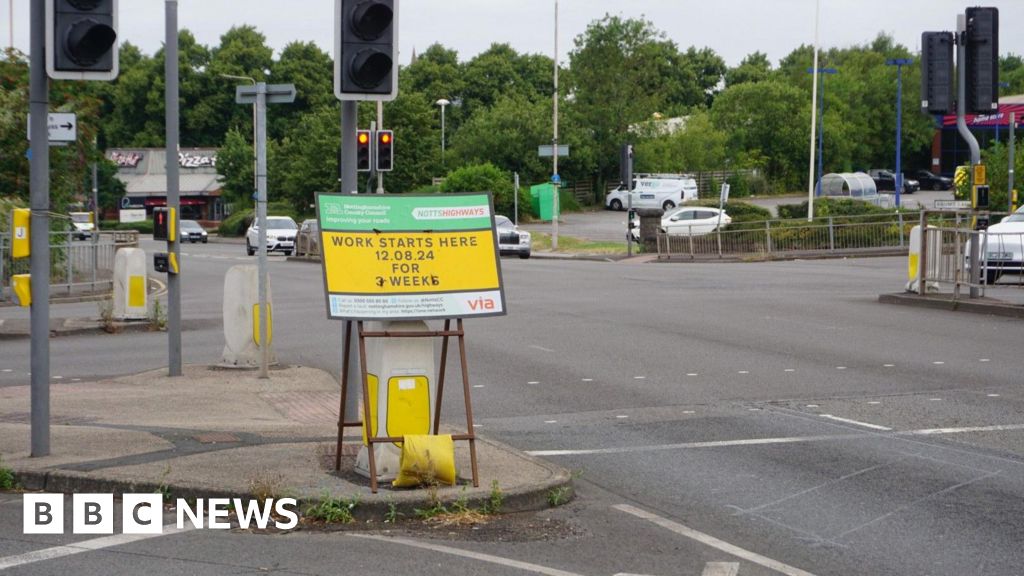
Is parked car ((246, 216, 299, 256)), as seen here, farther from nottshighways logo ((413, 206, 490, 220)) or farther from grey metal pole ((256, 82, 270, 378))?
nottshighways logo ((413, 206, 490, 220))

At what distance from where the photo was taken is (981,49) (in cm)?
2178

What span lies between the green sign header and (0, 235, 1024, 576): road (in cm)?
199

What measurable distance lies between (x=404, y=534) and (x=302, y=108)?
3837 inches

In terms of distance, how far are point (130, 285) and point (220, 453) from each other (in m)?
13.6

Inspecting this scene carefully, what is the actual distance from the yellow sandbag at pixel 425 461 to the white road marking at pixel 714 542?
1.11 meters

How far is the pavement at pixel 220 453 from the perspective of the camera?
8.34m

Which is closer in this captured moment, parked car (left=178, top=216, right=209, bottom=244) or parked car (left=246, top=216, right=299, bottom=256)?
parked car (left=246, top=216, right=299, bottom=256)

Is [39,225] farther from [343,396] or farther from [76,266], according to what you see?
[76,266]

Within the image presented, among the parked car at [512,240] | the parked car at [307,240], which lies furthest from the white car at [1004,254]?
the parked car at [307,240]

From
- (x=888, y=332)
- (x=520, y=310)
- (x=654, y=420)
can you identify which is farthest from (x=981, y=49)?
(x=654, y=420)

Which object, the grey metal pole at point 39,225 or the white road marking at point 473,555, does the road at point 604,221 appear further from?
the white road marking at point 473,555

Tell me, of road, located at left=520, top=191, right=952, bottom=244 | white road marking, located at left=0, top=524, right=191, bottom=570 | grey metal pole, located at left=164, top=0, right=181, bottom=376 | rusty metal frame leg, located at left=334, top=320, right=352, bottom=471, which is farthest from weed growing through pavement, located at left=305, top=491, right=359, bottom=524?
road, located at left=520, top=191, right=952, bottom=244

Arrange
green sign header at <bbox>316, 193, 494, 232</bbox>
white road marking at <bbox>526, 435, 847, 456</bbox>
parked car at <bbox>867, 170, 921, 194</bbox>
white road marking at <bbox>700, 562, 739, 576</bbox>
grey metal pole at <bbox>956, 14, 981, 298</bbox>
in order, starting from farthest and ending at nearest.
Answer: parked car at <bbox>867, 170, 921, 194</bbox> < grey metal pole at <bbox>956, 14, 981, 298</bbox> < white road marking at <bbox>526, 435, 847, 456</bbox> < green sign header at <bbox>316, 193, 494, 232</bbox> < white road marking at <bbox>700, 562, 739, 576</bbox>

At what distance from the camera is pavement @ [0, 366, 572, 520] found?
328 inches
